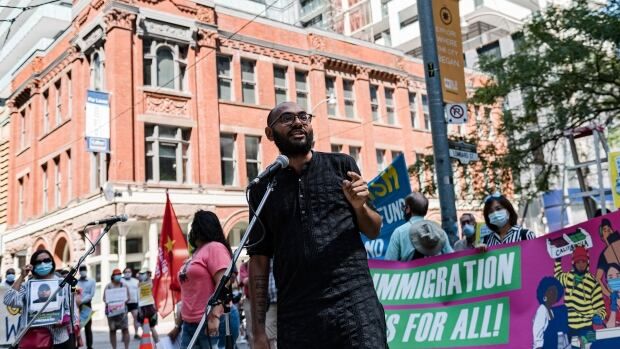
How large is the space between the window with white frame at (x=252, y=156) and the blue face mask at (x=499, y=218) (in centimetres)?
1976

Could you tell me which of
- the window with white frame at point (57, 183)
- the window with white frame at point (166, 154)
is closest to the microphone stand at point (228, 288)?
the window with white frame at point (166, 154)

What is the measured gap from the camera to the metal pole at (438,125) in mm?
7059

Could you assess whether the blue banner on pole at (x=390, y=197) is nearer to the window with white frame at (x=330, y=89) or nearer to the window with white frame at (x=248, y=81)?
the window with white frame at (x=248, y=81)

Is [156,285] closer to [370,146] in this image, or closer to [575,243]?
[575,243]

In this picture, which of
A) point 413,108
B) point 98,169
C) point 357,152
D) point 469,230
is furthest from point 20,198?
point 469,230

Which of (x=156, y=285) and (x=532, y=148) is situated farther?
(x=532, y=148)

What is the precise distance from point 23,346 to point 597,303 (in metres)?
5.53

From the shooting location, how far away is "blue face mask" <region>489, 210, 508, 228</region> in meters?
5.45

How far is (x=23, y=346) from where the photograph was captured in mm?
5914

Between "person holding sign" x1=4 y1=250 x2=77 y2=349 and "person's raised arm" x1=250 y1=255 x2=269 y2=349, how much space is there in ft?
13.0

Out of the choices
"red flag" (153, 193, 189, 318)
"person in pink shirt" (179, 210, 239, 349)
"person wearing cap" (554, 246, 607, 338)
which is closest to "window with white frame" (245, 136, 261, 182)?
"red flag" (153, 193, 189, 318)

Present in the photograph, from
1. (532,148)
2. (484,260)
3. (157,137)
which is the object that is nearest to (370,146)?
(157,137)

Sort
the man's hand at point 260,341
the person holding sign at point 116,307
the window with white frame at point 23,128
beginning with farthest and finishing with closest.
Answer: the window with white frame at point 23,128 < the person holding sign at point 116,307 < the man's hand at point 260,341

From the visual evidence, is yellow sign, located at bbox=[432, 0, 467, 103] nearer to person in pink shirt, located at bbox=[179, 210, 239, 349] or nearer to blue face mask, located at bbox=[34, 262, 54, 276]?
person in pink shirt, located at bbox=[179, 210, 239, 349]
